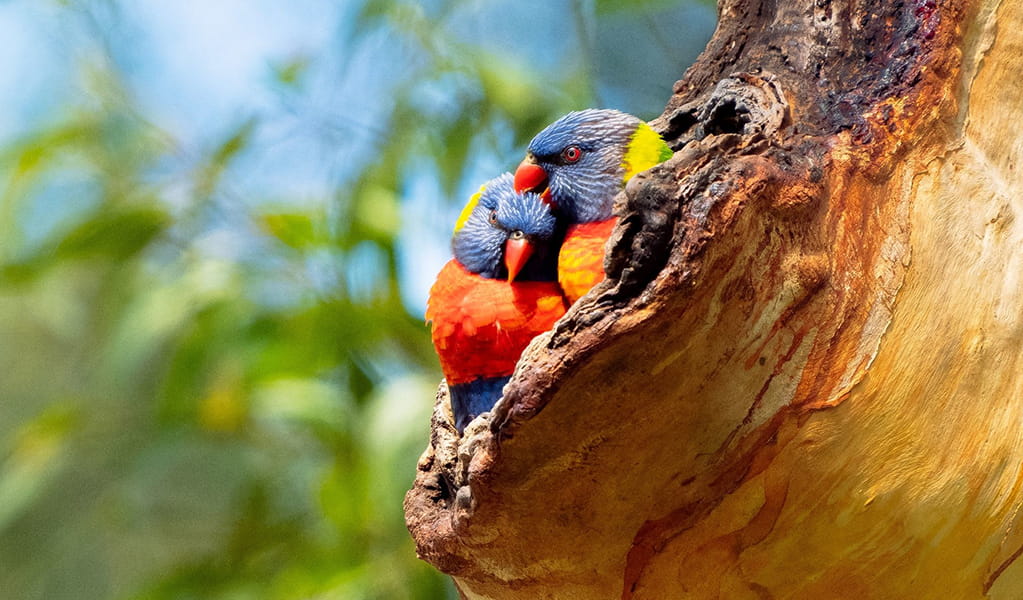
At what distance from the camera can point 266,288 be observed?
2.03m

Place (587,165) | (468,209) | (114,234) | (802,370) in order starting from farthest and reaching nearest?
1. (114,234)
2. (468,209)
3. (587,165)
4. (802,370)

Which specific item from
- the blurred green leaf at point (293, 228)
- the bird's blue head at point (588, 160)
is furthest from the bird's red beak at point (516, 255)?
the blurred green leaf at point (293, 228)

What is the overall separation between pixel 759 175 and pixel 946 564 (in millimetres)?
474

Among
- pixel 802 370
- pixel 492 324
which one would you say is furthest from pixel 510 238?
pixel 802 370

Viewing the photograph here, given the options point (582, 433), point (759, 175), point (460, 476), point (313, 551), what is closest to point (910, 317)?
point (759, 175)

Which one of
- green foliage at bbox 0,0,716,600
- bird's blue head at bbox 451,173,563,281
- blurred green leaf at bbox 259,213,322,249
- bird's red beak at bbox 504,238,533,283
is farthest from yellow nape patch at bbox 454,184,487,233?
blurred green leaf at bbox 259,213,322,249

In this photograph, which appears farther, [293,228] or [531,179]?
[293,228]

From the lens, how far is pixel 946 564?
901mm

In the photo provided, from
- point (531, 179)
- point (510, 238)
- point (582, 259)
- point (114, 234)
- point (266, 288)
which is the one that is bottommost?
point (582, 259)

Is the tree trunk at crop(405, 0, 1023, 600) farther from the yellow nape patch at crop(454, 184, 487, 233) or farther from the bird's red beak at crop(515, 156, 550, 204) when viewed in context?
the yellow nape patch at crop(454, 184, 487, 233)

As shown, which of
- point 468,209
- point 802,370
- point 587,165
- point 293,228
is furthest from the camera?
point 293,228

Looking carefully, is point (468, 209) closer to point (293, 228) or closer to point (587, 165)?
point (587, 165)

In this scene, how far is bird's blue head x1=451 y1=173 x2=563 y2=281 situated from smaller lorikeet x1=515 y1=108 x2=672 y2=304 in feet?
0.12

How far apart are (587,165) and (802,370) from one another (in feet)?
2.20
